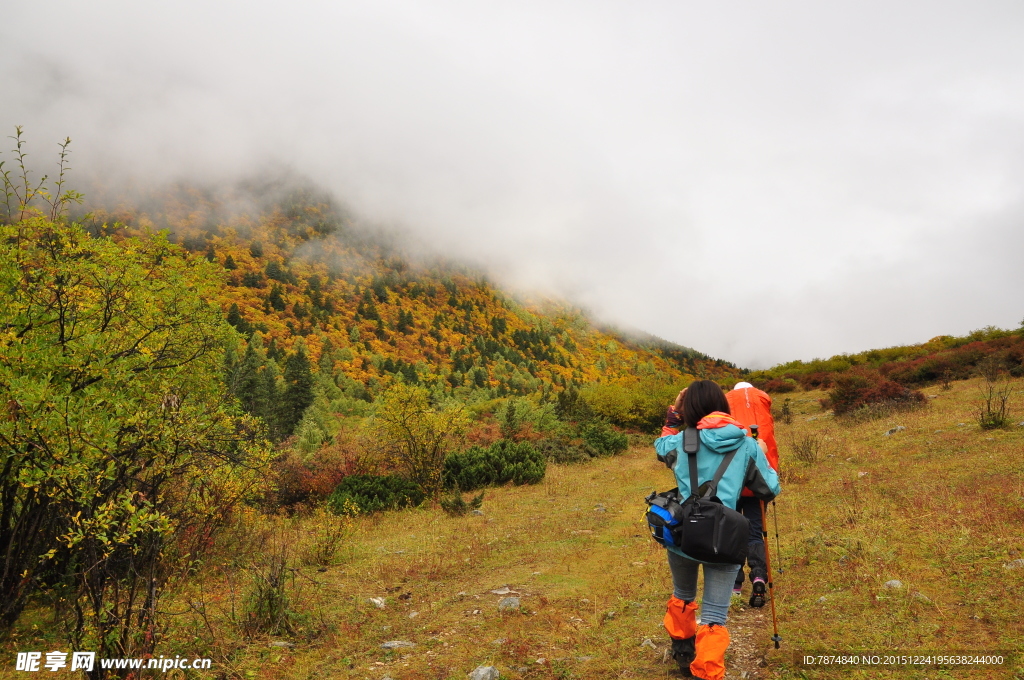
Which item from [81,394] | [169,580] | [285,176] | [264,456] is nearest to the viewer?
[169,580]

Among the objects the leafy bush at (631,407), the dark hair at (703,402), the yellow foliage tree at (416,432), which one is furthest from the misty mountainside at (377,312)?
the dark hair at (703,402)

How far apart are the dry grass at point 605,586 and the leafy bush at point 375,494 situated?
54.8 inches

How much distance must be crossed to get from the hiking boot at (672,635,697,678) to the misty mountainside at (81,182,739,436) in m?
21.7

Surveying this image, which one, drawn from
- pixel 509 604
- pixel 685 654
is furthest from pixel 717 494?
pixel 509 604

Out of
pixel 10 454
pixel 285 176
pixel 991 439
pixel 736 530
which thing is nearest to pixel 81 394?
pixel 10 454

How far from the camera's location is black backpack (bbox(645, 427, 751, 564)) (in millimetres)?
2949

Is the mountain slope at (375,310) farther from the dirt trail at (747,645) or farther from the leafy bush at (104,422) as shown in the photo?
the dirt trail at (747,645)

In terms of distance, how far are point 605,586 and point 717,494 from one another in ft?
11.2

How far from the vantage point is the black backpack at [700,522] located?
295 cm

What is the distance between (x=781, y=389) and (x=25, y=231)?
96.6 ft

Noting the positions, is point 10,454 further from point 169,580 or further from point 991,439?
point 991,439

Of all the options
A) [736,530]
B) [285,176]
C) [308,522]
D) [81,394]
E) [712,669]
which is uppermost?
[285,176]

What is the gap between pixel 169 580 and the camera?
4234 millimetres

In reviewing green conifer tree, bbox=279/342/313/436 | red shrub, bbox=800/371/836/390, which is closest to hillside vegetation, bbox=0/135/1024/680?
green conifer tree, bbox=279/342/313/436
